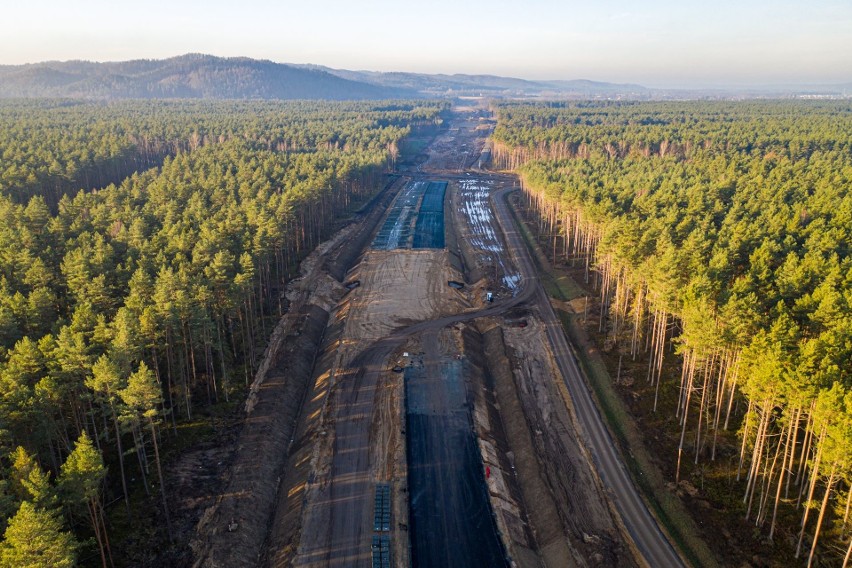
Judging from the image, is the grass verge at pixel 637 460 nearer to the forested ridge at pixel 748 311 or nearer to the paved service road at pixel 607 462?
the paved service road at pixel 607 462

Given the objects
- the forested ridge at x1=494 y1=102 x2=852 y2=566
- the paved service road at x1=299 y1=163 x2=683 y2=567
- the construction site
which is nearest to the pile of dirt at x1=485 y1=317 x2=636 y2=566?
the construction site

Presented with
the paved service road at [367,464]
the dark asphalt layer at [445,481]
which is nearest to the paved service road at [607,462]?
the paved service road at [367,464]

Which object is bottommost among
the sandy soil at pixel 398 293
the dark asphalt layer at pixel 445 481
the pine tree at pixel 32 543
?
the dark asphalt layer at pixel 445 481

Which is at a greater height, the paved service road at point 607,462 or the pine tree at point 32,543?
the pine tree at point 32,543

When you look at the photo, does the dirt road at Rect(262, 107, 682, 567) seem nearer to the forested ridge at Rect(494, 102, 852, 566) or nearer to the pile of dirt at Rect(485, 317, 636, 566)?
the pile of dirt at Rect(485, 317, 636, 566)

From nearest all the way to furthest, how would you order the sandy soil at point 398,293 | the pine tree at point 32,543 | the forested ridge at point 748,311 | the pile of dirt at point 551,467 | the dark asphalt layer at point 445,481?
the pine tree at point 32,543
the forested ridge at point 748,311
the dark asphalt layer at point 445,481
the pile of dirt at point 551,467
the sandy soil at point 398,293

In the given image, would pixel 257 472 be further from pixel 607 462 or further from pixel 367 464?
pixel 607 462
